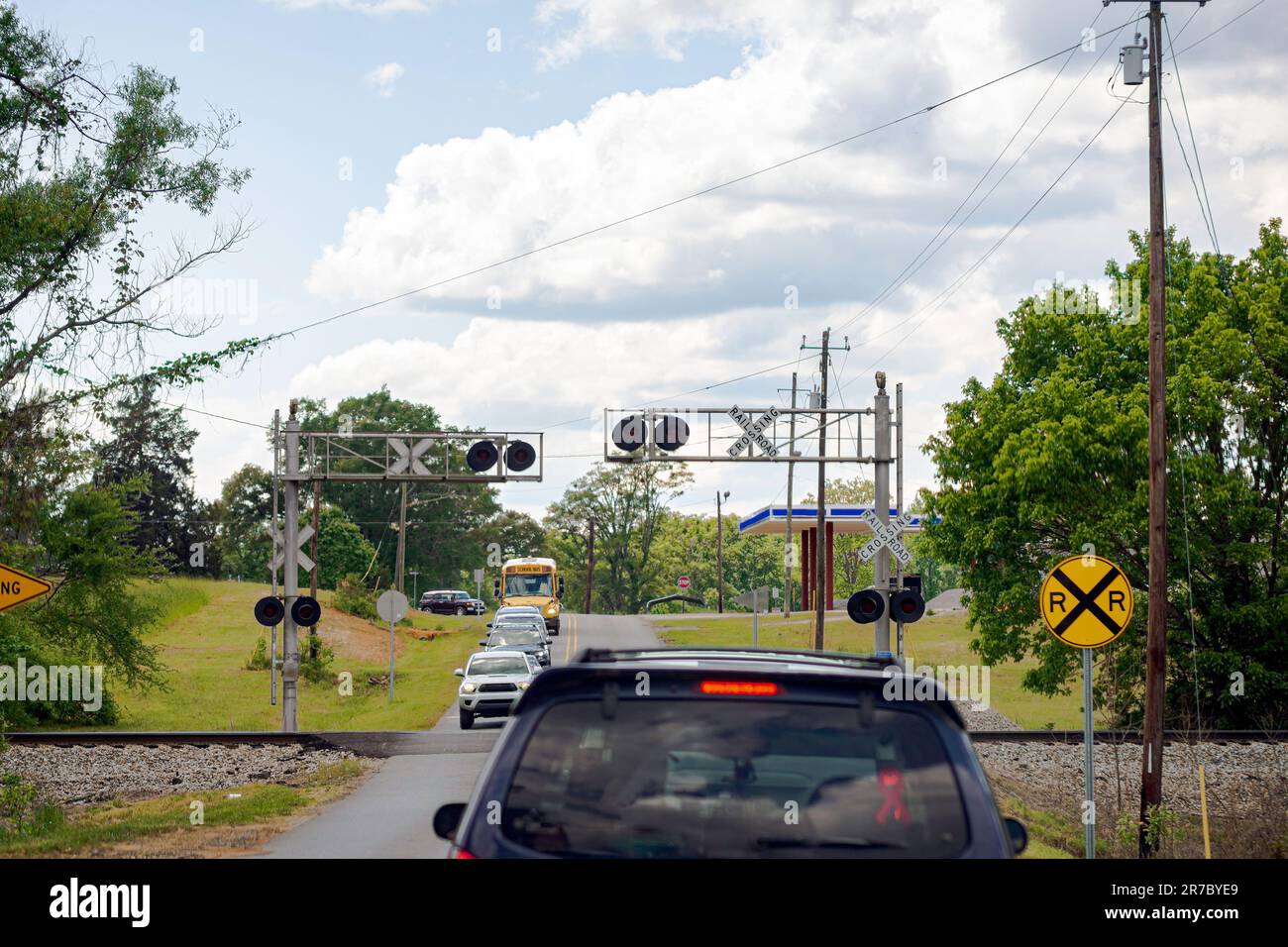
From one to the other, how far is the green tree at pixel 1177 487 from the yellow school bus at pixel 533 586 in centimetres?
3149

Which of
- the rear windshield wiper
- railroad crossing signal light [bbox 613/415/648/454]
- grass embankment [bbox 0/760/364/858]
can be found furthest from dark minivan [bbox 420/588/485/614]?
the rear windshield wiper

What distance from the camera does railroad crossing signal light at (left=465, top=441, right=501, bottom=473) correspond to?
31495 millimetres

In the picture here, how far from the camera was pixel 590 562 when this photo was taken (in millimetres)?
124000

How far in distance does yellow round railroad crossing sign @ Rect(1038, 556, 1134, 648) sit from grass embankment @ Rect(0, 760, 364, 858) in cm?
856

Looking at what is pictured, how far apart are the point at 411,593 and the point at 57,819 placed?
103 metres

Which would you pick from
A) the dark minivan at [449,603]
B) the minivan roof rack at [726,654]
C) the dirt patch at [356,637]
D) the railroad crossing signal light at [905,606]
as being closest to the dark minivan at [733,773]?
the minivan roof rack at [726,654]

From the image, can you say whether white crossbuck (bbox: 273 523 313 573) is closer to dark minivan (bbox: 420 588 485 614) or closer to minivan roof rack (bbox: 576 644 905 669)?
minivan roof rack (bbox: 576 644 905 669)

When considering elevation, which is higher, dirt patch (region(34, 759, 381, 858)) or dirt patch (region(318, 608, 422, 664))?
dirt patch (region(34, 759, 381, 858))

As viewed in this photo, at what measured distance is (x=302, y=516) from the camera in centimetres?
8450

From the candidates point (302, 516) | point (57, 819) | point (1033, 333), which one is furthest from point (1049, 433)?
point (302, 516)

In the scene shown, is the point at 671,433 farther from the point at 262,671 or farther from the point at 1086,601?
the point at 262,671

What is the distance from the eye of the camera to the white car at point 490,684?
3134 centimetres

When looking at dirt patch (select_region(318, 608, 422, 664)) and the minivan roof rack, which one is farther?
dirt patch (select_region(318, 608, 422, 664))
